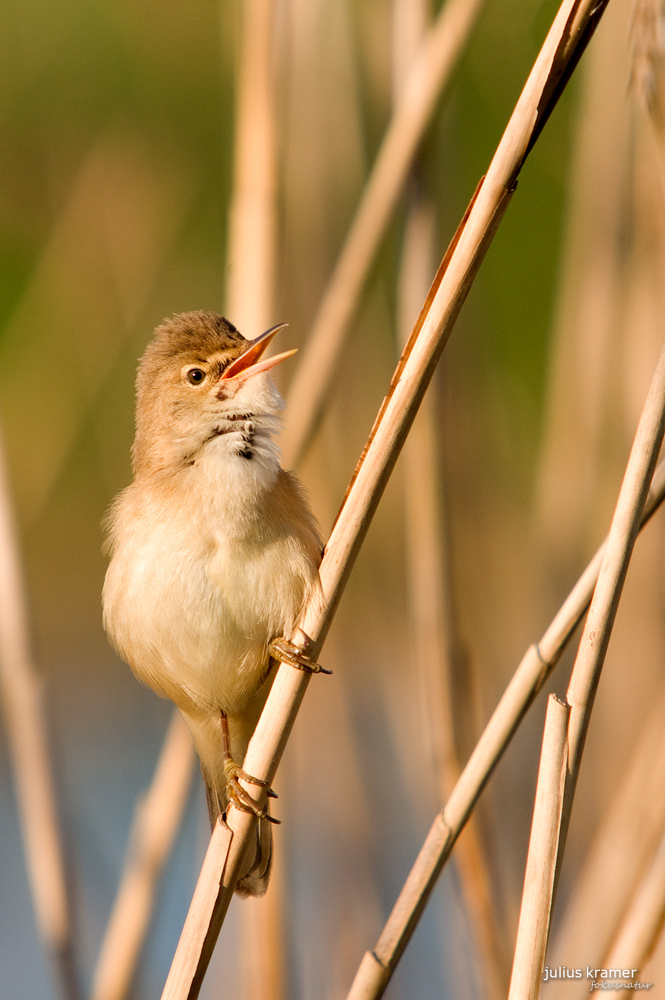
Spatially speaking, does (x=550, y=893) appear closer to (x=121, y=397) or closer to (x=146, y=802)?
(x=146, y=802)

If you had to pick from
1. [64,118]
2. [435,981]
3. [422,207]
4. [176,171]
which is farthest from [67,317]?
Result: [435,981]

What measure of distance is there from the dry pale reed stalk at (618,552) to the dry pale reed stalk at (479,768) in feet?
0.33

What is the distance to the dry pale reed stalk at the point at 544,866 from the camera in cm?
138

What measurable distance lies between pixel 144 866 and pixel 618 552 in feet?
4.57

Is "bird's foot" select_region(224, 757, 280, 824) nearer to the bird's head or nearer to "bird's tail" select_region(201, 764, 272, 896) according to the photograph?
"bird's tail" select_region(201, 764, 272, 896)

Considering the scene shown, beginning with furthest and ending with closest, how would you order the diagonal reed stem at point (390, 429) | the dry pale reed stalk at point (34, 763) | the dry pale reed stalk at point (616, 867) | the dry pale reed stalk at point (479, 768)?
the dry pale reed stalk at point (34, 763) < the dry pale reed stalk at point (616, 867) < the dry pale reed stalk at point (479, 768) < the diagonal reed stem at point (390, 429)

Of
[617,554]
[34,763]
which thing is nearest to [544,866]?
[617,554]

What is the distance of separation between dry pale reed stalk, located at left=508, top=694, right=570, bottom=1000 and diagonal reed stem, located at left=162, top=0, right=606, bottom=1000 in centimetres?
40

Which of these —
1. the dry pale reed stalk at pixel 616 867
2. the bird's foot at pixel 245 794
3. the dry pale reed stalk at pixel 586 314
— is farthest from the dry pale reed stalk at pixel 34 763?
the dry pale reed stalk at pixel 586 314

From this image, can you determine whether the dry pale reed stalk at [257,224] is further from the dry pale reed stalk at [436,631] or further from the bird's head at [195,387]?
the dry pale reed stalk at [436,631]

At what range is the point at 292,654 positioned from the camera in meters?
1.62

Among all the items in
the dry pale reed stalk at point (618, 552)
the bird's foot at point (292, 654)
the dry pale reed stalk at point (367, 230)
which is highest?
the dry pale reed stalk at point (367, 230)

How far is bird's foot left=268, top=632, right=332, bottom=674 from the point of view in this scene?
155 centimetres

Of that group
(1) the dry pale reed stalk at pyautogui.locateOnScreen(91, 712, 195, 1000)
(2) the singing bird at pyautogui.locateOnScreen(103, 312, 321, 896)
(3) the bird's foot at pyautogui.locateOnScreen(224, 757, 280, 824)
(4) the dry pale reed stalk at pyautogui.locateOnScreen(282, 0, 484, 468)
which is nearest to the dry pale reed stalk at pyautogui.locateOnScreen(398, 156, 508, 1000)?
(4) the dry pale reed stalk at pyautogui.locateOnScreen(282, 0, 484, 468)
